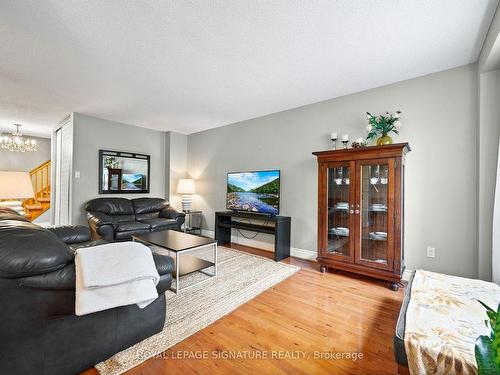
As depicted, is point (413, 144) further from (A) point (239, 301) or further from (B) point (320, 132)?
(A) point (239, 301)

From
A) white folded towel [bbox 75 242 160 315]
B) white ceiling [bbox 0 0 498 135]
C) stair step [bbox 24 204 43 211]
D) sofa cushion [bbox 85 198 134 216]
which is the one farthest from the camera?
stair step [bbox 24 204 43 211]

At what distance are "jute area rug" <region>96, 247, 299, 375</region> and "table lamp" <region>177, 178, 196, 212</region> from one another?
6.26 ft

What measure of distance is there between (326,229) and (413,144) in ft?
4.78

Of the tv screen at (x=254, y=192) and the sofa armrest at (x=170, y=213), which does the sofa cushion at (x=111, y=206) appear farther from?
the tv screen at (x=254, y=192)

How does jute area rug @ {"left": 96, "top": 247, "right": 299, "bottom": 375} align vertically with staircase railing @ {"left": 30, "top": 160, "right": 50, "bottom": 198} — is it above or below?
below

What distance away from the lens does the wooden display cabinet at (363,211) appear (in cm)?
263

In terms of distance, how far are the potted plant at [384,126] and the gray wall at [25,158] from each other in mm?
8443

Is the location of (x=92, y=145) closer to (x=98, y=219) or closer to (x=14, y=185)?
(x=98, y=219)

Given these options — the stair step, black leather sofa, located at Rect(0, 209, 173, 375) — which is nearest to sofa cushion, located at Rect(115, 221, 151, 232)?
black leather sofa, located at Rect(0, 209, 173, 375)

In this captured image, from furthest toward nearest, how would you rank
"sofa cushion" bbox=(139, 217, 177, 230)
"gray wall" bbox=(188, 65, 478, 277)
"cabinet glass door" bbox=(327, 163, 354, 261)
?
"sofa cushion" bbox=(139, 217, 177, 230) → "cabinet glass door" bbox=(327, 163, 354, 261) → "gray wall" bbox=(188, 65, 478, 277)

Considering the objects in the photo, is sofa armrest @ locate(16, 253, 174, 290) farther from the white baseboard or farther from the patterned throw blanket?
the white baseboard

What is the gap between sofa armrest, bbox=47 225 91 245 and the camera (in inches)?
105

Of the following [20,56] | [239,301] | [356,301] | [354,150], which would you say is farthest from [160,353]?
[20,56]

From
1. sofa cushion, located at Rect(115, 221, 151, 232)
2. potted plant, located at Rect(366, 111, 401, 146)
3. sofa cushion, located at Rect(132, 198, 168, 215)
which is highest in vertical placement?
potted plant, located at Rect(366, 111, 401, 146)
